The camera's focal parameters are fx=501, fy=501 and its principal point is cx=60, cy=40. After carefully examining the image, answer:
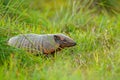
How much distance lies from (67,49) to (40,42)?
464mm

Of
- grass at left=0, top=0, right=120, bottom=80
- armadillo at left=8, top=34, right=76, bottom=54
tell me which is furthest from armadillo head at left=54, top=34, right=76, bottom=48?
grass at left=0, top=0, right=120, bottom=80

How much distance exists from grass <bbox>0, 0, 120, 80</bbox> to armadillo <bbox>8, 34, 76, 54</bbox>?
0.10 meters

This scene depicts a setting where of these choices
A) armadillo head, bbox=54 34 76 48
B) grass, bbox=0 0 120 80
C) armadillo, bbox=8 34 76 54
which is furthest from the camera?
armadillo head, bbox=54 34 76 48

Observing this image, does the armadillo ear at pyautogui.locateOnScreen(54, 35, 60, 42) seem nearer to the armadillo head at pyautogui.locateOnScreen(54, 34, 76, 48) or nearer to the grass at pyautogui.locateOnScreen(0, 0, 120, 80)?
the armadillo head at pyautogui.locateOnScreen(54, 34, 76, 48)

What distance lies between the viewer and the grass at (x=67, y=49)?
197 inches

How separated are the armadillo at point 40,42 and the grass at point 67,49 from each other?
3.9 inches

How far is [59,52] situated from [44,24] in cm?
135

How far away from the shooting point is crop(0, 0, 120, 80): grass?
16.5ft

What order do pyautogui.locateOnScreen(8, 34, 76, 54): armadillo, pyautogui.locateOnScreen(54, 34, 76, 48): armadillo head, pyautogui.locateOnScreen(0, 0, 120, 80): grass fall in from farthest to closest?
pyautogui.locateOnScreen(54, 34, 76, 48): armadillo head → pyautogui.locateOnScreen(8, 34, 76, 54): armadillo → pyautogui.locateOnScreen(0, 0, 120, 80): grass

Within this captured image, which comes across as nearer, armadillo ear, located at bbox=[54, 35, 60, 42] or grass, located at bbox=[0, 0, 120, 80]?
grass, located at bbox=[0, 0, 120, 80]

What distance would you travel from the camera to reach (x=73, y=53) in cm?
603

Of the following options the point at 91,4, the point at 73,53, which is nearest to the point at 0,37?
the point at 73,53

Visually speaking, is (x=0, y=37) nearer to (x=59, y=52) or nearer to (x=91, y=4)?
(x=59, y=52)

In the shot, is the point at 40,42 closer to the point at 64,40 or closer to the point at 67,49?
the point at 64,40
